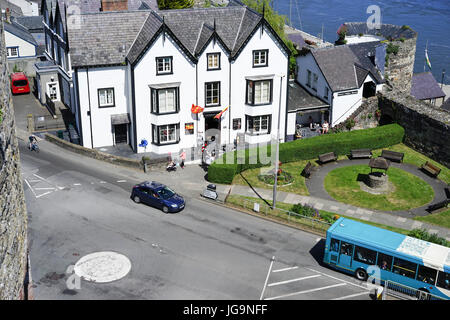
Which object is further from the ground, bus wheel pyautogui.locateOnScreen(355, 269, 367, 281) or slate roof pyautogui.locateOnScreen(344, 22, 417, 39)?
slate roof pyautogui.locateOnScreen(344, 22, 417, 39)

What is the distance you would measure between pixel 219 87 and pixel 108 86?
1168 cm

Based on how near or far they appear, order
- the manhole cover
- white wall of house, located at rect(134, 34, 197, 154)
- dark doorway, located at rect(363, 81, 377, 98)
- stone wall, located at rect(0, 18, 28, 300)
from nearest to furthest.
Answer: stone wall, located at rect(0, 18, 28, 300) → the manhole cover → white wall of house, located at rect(134, 34, 197, 154) → dark doorway, located at rect(363, 81, 377, 98)

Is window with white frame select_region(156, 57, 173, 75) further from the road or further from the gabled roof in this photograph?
the road

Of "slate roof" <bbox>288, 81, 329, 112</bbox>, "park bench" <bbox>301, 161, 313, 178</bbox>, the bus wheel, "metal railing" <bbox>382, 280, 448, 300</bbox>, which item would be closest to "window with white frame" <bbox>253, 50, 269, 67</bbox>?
"slate roof" <bbox>288, 81, 329, 112</bbox>

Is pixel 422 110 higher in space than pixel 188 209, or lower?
higher

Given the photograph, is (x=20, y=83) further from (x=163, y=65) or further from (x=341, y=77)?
(x=341, y=77)

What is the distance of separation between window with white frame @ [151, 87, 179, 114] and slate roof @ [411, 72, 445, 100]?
4386 cm

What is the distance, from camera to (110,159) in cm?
5891

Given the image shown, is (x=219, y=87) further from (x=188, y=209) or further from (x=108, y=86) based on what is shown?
(x=188, y=209)

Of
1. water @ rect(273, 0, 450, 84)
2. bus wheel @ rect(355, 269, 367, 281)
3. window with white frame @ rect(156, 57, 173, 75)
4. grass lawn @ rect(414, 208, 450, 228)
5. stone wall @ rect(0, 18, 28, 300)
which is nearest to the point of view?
stone wall @ rect(0, 18, 28, 300)

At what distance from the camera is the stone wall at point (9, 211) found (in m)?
25.2

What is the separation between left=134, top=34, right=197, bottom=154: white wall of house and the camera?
188 ft

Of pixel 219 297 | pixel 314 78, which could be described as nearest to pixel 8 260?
pixel 219 297

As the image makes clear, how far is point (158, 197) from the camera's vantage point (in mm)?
49125
